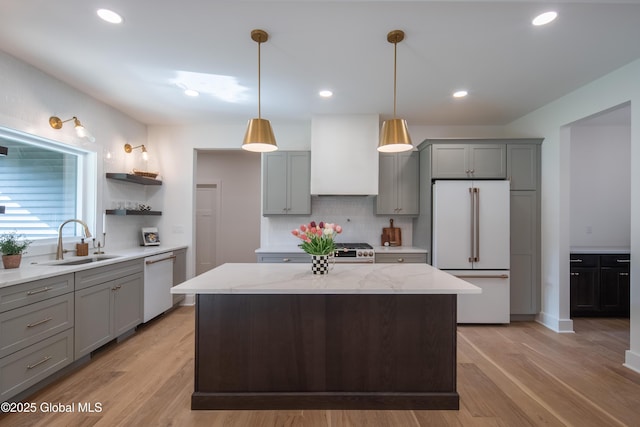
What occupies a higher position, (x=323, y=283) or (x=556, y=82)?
(x=556, y=82)

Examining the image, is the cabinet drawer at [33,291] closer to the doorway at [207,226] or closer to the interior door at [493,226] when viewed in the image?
the doorway at [207,226]

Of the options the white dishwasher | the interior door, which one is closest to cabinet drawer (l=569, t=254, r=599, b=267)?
the interior door

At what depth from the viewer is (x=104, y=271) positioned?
2.83 m

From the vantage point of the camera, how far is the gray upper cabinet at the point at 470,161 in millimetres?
3824

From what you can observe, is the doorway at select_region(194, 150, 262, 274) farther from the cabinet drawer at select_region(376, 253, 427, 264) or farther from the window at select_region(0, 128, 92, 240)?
the cabinet drawer at select_region(376, 253, 427, 264)

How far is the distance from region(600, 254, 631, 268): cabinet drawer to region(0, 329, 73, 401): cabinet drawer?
588 cm

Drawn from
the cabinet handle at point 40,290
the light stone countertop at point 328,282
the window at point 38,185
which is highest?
the window at point 38,185

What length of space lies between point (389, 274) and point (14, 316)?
260cm

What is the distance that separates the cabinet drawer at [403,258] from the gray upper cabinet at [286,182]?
46.6 inches

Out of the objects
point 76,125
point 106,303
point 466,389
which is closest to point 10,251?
point 106,303

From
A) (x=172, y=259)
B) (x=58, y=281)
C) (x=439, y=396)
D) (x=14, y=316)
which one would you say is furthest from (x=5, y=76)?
(x=439, y=396)

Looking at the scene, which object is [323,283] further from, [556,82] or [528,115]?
[528,115]

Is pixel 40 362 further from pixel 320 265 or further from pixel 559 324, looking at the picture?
pixel 559 324

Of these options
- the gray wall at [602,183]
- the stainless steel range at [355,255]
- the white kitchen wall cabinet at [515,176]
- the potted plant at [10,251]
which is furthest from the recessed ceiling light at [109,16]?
the gray wall at [602,183]
